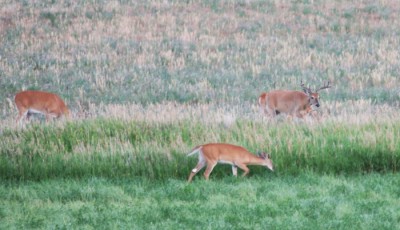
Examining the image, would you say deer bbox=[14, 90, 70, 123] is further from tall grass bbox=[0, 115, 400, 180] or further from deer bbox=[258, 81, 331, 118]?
deer bbox=[258, 81, 331, 118]

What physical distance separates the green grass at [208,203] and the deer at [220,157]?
232 millimetres

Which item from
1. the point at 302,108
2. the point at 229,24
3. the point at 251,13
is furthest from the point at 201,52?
the point at 302,108

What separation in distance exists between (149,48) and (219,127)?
16.8 m

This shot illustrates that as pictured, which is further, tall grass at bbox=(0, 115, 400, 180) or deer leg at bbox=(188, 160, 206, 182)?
tall grass at bbox=(0, 115, 400, 180)

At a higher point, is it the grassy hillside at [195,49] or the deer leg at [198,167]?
the deer leg at [198,167]

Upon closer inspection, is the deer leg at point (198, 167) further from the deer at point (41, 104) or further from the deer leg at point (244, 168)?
the deer at point (41, 104)

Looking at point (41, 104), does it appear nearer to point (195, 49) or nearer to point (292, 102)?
point (292, 102)

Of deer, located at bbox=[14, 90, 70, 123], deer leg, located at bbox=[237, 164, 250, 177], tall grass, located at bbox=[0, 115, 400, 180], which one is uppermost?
deer leg, located at bbox=[237, 164, 250, 177]

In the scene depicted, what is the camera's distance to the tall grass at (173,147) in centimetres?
1295

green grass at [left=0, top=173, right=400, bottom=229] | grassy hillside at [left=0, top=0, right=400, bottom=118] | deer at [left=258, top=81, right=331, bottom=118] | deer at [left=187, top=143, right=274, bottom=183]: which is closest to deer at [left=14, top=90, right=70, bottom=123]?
grassy hillside at [left=0, top=0, right=400, bottom=118]

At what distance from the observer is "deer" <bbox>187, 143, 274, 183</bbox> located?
39.8 ft

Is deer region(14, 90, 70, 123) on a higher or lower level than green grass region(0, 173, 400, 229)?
lower

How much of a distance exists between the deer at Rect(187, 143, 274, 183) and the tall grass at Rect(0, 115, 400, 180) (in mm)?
651

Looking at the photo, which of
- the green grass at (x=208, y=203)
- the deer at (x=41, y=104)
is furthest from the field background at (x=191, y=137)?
the deer at (x=41, y=104)
